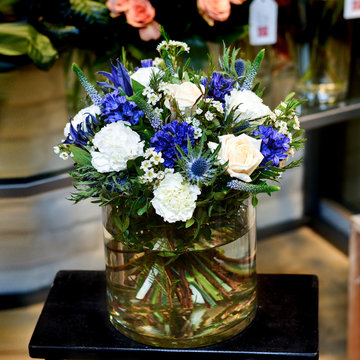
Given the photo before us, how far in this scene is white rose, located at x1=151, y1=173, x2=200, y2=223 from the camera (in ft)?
2.72

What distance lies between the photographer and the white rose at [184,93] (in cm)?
88

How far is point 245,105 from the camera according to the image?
2.95 feet

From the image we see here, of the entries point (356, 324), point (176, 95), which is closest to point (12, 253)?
point (356, 324)

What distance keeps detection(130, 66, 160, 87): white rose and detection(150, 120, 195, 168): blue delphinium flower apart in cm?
10

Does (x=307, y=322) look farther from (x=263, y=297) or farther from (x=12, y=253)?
(x=12, y=253)

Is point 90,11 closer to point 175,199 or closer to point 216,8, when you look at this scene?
point 216,8

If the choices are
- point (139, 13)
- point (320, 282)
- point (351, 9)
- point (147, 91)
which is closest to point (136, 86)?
point (147, 91)

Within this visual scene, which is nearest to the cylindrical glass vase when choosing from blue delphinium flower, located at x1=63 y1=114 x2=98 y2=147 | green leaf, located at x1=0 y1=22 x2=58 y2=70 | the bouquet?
the bouquet

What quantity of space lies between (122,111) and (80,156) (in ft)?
0.30

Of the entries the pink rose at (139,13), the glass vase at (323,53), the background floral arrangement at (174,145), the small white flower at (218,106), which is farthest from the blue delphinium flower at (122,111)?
the glass vase at (323,53)

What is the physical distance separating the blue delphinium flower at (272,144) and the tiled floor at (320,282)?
137 cm

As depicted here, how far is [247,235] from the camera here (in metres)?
0.98

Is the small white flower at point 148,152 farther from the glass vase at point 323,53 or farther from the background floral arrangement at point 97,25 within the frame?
the glass vase at point 323,53

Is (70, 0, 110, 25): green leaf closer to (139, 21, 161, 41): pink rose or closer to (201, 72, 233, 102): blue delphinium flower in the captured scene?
(139, 21, 161, 41): pink rose
